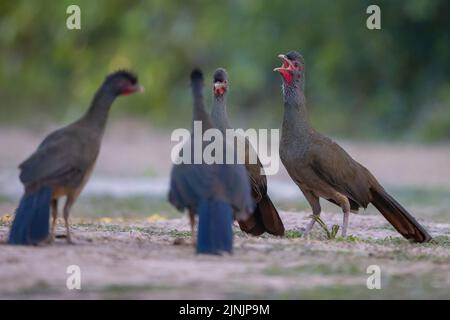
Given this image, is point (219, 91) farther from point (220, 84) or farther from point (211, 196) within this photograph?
point (211, 196)

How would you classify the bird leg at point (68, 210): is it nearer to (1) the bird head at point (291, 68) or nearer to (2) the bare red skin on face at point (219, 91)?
(2) the bare red skin on face at point (219, 91)

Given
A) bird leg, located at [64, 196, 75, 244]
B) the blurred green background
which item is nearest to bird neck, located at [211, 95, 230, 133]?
bird leg, located at [64, 196, 75, 244]

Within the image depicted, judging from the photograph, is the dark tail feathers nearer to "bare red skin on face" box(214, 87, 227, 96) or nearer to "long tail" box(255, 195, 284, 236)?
"long tail" box(255, 195, 284, 236)

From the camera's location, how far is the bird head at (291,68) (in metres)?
10.3

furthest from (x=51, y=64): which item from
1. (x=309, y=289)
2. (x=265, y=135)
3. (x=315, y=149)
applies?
(x=309, y=289)

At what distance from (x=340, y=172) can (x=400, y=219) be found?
2.35 ft

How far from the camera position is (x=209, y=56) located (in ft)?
88.6

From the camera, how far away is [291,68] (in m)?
10.3

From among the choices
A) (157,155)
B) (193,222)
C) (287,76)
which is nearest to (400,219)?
(287,76)

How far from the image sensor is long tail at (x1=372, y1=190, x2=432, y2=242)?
9852 millimetres

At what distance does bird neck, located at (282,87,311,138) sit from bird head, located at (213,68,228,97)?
58 centimetres
